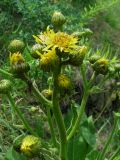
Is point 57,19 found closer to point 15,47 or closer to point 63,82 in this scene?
point 15,47

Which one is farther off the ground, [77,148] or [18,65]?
[18,65]

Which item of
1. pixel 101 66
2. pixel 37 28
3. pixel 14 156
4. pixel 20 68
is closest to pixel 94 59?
pixel 101 66

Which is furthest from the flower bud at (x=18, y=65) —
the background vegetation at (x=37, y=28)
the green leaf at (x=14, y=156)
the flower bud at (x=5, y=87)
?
the background vegetation at (x=37, y=28)

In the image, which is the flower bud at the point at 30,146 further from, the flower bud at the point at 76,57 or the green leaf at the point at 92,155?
the green leaf at the point at 92,155

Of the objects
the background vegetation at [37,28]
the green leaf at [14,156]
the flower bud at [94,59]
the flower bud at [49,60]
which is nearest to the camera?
the flower bud at [49,60]

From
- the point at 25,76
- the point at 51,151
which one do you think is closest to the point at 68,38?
the point at 25,76
